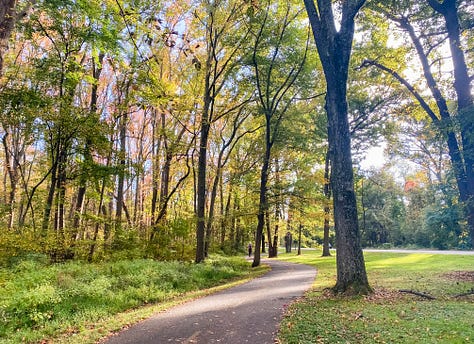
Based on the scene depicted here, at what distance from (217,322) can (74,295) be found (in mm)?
3507

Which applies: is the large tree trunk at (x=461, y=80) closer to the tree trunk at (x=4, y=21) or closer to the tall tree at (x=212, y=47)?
the tall tree at (x=212, y=47)

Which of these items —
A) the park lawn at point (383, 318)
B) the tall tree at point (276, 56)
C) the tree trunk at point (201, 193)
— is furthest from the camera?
the tall tree at point (276, 56)

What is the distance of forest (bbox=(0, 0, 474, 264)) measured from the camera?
31.9 feet

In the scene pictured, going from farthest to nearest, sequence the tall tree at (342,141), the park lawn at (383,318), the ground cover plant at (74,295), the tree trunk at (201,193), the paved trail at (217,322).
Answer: the tree trunk at (201,193)
the tall tree at (342,141)
the ground cover plant at (74,295)
the paved trail at (217,322)
the park lawn at (383,318)

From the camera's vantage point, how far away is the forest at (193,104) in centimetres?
973

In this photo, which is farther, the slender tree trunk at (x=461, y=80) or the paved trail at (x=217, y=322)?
the slender tree trunk at (x=461, y=80)

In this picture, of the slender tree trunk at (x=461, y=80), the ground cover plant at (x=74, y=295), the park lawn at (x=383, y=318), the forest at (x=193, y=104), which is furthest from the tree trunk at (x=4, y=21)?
the slender tree trunk at (x=461, y=80)

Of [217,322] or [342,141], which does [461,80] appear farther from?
[217,322]

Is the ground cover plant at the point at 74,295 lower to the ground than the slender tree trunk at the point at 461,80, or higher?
lower

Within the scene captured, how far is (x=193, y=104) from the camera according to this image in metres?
17.2

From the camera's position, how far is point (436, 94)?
12.6 meters

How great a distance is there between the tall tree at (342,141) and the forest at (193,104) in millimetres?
116

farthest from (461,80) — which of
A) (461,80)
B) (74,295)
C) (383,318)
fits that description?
(74,295)

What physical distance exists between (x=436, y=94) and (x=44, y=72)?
15.7 metres
